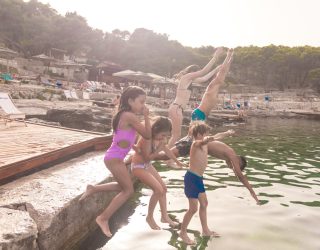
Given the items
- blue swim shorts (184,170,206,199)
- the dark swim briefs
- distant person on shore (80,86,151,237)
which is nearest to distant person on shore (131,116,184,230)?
distant person on shore (80,86,151,237)

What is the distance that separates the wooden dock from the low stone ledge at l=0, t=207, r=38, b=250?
1259 millimetres

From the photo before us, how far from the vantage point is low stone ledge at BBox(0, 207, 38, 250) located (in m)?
2.91

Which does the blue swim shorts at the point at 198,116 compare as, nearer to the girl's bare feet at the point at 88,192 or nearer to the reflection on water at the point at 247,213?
the reflection on water at the point at 247,213

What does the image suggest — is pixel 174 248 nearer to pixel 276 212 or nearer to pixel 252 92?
pixel 276 212

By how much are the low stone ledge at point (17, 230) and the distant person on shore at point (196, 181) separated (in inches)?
72.9

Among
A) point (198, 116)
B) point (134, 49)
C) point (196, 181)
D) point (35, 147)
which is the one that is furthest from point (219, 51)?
point (134, 49)

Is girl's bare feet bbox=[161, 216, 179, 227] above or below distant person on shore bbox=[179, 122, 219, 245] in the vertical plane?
below

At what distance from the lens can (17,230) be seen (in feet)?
10.2

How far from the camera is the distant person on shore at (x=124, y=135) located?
4.15 metres

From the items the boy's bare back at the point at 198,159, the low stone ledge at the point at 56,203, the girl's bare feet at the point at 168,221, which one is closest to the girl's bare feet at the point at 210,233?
the girl's bare feet at the point at 168,221

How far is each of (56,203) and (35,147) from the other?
284 centimetres

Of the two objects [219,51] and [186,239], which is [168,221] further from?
[219,51]

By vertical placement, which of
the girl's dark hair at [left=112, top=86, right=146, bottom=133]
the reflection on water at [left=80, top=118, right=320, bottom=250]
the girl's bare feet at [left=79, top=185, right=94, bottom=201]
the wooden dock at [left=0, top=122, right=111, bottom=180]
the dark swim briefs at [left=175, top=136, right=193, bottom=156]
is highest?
the girl's dark hair at [left=112, top=86, right=146, bottom=133]

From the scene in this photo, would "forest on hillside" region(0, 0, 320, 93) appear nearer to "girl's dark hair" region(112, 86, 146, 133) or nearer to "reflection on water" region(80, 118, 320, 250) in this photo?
"reflection on water" region(80, 118, 320, 250)
